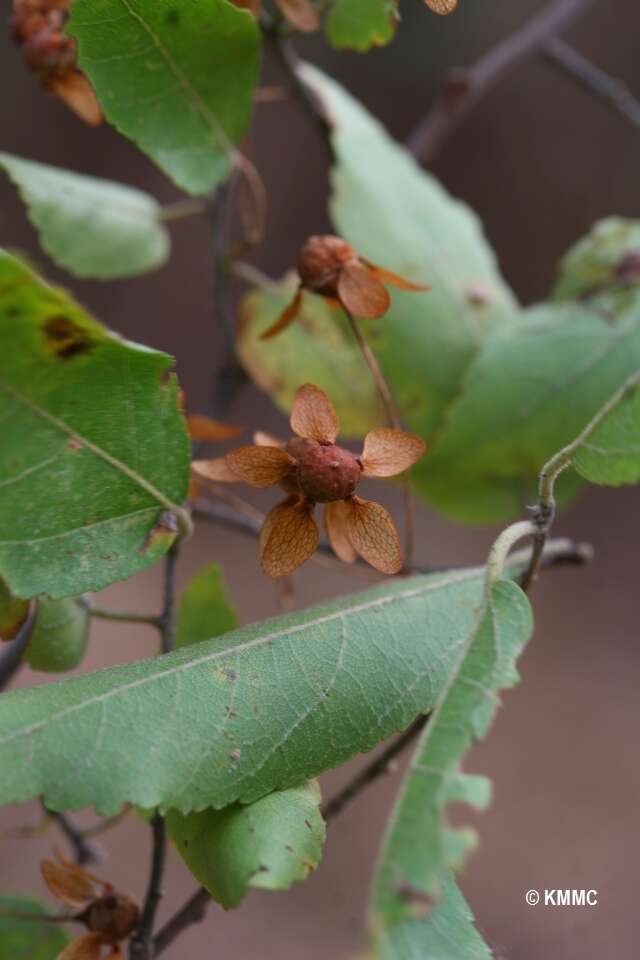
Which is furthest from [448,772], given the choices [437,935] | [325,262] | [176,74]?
[176,74]

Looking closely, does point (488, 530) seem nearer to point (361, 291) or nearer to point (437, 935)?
point (361, 291)

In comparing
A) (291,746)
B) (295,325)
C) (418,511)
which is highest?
A: (291,746)

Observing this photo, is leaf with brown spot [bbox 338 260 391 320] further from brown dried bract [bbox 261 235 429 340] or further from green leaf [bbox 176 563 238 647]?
green leaf [bbox 176 563 238 647]

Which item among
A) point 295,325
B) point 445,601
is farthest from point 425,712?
point 295,325

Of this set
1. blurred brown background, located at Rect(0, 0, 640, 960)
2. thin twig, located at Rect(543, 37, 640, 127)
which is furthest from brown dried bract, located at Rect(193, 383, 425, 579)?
blurred brown background, located at Rect(0, 0, 640, 960)

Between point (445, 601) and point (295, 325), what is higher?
point (445, 601)

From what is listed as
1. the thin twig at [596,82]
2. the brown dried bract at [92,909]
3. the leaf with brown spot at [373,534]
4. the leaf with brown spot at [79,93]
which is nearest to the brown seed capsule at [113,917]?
the brown dried bract at [92,909]

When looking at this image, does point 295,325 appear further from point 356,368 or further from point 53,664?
point 53,664
